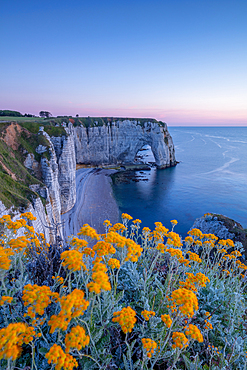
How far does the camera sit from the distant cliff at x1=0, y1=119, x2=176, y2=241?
1412 cm

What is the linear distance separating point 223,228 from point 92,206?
2050cm

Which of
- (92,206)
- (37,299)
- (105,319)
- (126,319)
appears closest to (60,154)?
(92,206)

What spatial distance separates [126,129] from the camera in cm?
5928

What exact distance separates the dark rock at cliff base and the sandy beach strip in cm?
1248

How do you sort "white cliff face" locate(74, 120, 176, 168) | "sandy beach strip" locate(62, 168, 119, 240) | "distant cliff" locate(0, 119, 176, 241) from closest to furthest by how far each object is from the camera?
"distant cliff" locate(0, 119, 176, 241) < "sandy beach strip" locate(62, 168, 119, 240) < "white cliff face" locate(74, 120, 176, 168)

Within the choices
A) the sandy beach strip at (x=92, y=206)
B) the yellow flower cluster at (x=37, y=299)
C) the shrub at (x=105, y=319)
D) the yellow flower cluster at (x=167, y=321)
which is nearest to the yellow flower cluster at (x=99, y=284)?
the shrub at (x=105, y=319)

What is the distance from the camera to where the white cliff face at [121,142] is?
55156 mm

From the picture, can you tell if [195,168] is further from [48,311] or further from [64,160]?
[48,311]

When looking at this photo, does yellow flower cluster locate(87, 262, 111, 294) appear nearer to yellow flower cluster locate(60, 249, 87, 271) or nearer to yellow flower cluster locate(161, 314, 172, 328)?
yellow flower cluster locate(60, 249, 87, 271)

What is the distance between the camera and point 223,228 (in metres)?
16.5

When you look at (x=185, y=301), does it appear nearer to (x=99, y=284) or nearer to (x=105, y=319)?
(x=99, y=284)

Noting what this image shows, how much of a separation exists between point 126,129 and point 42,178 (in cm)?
4505

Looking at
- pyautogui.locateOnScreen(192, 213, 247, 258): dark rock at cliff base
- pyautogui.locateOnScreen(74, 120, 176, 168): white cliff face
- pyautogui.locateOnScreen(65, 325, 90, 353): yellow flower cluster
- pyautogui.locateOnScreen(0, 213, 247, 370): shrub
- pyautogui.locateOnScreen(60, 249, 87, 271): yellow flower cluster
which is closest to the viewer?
pyautogui.locateOnScreen(65, 325, 90, 353): yellow flower cluster

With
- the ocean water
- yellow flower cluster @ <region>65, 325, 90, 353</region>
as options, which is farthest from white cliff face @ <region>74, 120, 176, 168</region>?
yellow flower cluster @ <region>65, 325, 90, 353</region>
